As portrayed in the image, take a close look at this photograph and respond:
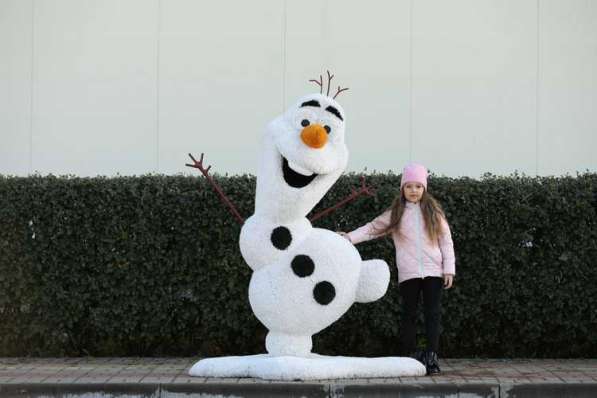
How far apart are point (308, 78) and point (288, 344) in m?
4.83

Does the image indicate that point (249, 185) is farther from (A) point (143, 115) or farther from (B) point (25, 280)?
(A) point (143, 115)

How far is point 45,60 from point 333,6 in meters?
3.31

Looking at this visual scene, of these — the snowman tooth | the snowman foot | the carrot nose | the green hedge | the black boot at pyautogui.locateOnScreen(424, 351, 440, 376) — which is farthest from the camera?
the green hedge

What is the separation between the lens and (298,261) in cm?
709

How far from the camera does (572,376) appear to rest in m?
7.69

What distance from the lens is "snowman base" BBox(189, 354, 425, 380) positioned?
7.03 metres

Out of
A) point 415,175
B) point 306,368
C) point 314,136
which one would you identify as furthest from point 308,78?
point 306,368

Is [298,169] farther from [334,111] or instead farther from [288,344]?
[288,344]

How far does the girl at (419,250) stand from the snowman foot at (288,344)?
885 mm

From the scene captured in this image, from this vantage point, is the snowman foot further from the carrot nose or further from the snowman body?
the carrot nose

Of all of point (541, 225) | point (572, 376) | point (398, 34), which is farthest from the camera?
point (398, 34)

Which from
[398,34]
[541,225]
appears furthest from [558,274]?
[398,34]

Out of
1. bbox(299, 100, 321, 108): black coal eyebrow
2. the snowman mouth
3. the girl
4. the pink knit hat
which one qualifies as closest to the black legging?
the girl

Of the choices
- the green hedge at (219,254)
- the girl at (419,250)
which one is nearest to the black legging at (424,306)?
the girl at (419,250)
